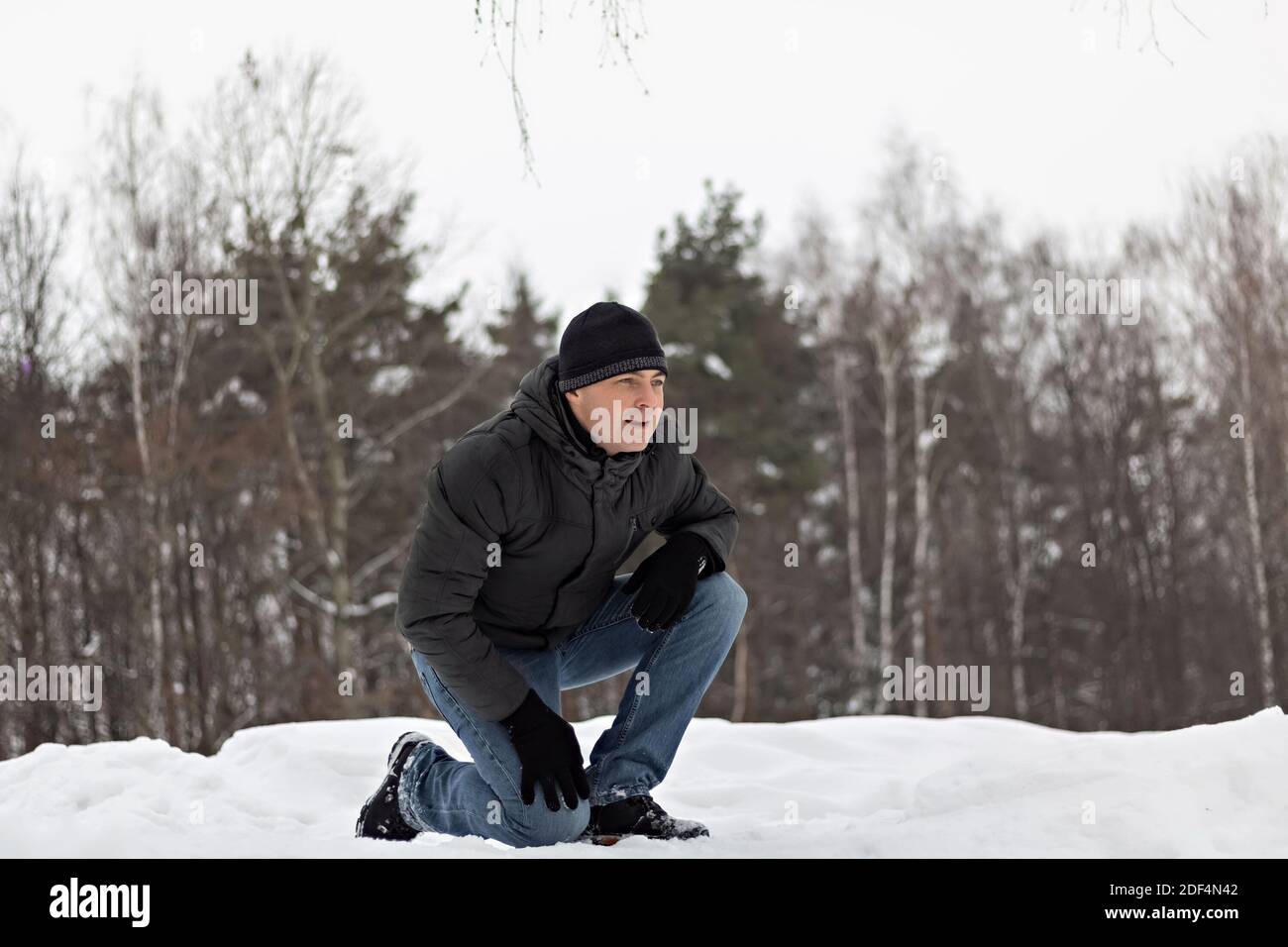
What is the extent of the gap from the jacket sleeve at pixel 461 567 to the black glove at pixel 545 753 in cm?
4

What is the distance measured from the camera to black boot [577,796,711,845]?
2445 millimetres

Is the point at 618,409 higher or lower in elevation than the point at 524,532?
higher

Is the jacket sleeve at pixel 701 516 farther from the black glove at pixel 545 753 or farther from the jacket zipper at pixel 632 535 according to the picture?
the black glove at pixel 545 753

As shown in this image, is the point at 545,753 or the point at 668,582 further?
the point at 668,582

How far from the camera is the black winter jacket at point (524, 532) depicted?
2.26m

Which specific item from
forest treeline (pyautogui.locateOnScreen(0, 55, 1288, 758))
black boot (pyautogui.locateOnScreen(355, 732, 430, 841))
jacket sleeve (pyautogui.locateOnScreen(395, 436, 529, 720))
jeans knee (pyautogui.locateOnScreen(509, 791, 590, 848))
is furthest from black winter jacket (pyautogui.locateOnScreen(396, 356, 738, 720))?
forest treeline (pyautogui.locateOnScreen(0, 55, 1288, 758))

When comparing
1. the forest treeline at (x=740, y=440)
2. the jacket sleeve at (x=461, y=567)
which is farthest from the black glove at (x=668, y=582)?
the forest treeline at (x=740, y=440)

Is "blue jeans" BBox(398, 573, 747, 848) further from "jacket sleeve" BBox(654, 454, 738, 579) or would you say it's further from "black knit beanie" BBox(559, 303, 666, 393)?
"black knit beanie" BBox(559, 303, 666, 393)

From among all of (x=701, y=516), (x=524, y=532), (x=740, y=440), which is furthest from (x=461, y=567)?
(x=740, y=440)

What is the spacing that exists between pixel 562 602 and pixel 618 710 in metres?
0.31

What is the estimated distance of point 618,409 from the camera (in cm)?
238

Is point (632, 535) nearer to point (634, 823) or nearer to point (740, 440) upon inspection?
point (634, 823)

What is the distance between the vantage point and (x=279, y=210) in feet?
43.9
